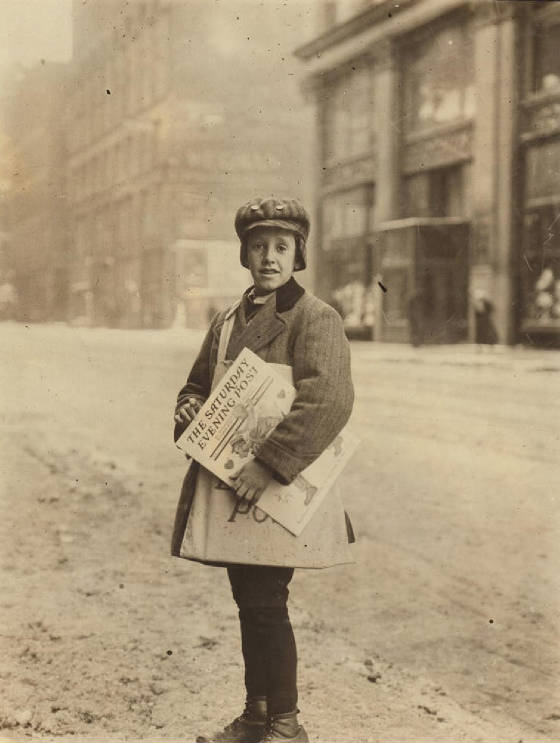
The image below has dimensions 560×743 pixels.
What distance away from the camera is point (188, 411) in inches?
105

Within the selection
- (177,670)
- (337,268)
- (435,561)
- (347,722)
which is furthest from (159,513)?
(337,268)

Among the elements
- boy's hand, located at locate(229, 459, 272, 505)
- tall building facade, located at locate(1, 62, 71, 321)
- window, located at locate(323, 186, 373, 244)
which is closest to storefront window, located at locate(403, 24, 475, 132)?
window, located at locate(323, 186, 373, 244)

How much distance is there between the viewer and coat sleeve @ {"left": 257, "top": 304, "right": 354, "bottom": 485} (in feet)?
8.18

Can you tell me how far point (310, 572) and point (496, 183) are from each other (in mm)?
5628

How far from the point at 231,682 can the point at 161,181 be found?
2160 mm

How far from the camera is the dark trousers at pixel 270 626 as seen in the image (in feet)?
8.70

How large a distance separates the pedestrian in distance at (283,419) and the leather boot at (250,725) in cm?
4

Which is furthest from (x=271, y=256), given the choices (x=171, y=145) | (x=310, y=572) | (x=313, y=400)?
(x=310, y=572)

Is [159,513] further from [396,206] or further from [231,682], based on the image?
[396,206]

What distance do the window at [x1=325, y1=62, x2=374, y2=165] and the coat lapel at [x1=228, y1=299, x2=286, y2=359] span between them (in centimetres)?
205

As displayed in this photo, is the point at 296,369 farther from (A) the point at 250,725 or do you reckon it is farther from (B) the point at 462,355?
(B) the point at 462,355

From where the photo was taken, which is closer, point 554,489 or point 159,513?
point 554,489

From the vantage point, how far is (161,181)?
4188 mm

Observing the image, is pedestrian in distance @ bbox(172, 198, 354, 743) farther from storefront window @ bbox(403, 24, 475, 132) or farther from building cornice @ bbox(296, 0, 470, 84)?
storefront window @ bbox(403, 24, 475, 132)
